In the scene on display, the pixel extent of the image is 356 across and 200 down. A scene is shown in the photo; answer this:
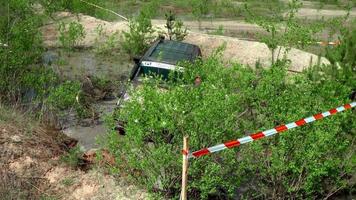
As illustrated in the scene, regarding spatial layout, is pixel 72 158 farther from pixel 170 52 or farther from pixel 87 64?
pixel 87 64

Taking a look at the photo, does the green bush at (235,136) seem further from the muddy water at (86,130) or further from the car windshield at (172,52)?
the muddy water at (86,130)

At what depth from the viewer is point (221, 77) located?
876cm

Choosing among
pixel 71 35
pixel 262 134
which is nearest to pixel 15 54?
pixel 71 35

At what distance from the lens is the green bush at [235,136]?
7527 millimetres

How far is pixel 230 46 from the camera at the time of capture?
17750 millimetres

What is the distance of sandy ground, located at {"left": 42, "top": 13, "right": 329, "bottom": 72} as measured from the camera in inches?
661

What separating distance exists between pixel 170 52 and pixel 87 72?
14.8 ft

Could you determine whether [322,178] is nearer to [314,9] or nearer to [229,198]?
[229,198]

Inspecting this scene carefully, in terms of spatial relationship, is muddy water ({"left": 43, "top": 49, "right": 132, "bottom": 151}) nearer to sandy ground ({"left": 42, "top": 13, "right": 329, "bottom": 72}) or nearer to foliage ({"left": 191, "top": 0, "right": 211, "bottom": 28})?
sandy ground ({"left": 42, "top": 13, "right": 329, "bottom": 72})

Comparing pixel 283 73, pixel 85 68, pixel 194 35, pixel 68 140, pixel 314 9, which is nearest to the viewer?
pixel 283 73

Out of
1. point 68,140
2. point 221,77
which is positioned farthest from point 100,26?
point 221,77

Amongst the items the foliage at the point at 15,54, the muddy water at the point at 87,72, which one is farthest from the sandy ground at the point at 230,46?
the foliage at the point at 15,54

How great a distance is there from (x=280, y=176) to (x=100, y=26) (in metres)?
13.1

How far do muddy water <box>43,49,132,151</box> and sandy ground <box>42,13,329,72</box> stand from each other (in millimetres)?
1262
